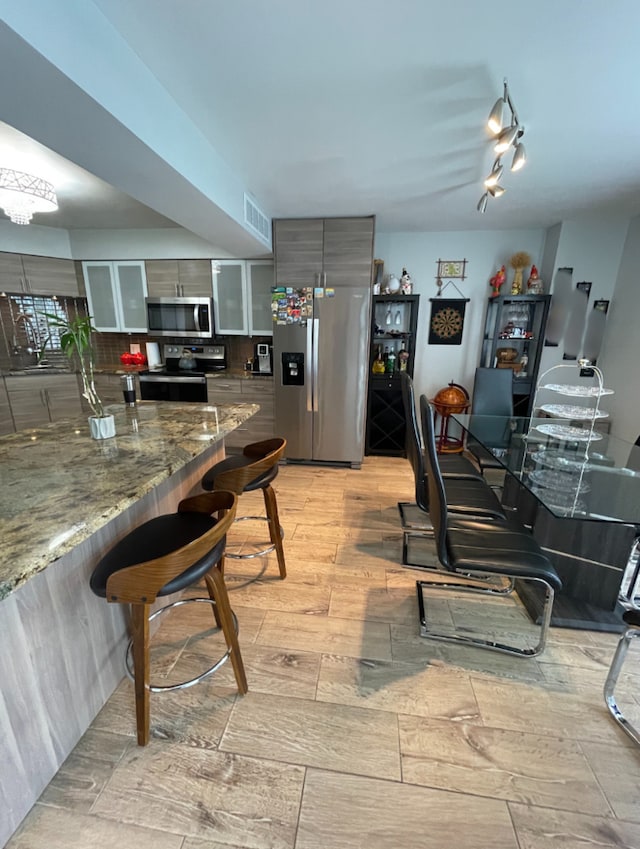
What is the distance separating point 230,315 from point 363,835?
4.00 meters

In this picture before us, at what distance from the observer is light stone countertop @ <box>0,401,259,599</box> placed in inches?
32.4

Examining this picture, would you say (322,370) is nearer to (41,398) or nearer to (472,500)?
(472,500)

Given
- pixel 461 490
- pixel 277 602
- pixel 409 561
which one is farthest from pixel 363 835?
pixel 461 490

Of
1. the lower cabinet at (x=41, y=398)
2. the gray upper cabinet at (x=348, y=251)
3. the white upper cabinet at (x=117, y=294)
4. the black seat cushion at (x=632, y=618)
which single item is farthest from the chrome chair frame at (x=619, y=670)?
the white upper cabinet at (x=117, y=294)

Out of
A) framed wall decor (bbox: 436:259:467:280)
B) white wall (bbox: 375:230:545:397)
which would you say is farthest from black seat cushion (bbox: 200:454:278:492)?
Result: framed wall decor (bbox: 436:259:467:280)

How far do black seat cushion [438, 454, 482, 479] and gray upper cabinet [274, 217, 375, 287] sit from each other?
183 cm

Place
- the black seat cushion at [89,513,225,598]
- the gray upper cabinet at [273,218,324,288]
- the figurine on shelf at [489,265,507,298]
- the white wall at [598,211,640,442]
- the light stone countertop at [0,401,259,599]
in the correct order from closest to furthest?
the light stone countertop at [0,401,259,599] → the black seat cushion at [89,513,225,598] → the white wall at [598,211,640,442] → the gray upper cabinet at [273,218,324,288] → the figurine on shelf at [489,265,507,298]

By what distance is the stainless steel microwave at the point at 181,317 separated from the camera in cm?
386

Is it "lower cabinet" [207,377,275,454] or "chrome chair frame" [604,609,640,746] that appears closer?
"chrome chair frame" [604,609,640,746]

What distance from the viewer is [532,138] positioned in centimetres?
192

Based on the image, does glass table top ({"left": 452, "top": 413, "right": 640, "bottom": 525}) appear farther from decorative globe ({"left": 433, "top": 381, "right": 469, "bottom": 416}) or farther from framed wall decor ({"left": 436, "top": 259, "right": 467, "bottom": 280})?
framed wall decor ({"left": 436, "top": 259, "right": 467, "bottom": 280})

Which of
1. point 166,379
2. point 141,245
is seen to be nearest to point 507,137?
point 166,379

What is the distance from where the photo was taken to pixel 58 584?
111cm

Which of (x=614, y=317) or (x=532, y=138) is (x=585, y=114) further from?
(x=614, y=317)
